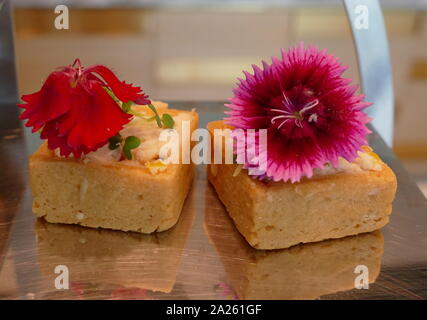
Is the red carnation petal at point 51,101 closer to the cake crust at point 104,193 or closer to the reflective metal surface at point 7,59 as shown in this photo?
the cake crust at point 104,193

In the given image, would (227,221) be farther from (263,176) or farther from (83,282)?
(83,282)

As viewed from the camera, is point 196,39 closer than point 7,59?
No

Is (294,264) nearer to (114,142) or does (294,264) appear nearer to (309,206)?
(309,206)

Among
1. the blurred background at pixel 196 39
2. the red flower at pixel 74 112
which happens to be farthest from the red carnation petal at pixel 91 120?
the blurred background at pixel 196 39

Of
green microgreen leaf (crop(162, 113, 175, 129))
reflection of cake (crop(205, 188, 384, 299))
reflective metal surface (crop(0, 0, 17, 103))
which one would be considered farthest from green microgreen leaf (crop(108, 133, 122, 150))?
reflective metal surface (crop(0, 0, 17, 103))

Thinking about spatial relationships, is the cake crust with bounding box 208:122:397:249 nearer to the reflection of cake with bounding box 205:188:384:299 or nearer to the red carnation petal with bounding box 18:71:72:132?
the reflection of cake with bounding box 205:188:384:299

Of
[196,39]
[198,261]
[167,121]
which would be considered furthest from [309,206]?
[196,39]
